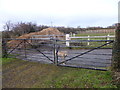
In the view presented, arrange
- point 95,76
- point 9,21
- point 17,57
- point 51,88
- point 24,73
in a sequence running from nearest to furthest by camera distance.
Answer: point 51,88 < point 95,76 < point 24,73 < point 17,57 < point 9,21

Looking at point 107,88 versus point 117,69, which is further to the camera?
point 117,69

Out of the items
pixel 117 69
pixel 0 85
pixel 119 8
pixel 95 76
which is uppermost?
pixel 119 8

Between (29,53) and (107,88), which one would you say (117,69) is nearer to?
(107,88)

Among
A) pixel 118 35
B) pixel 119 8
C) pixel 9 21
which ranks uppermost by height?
pixel 9 21

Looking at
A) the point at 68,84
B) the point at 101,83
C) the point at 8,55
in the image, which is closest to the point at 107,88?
the point at 101,83

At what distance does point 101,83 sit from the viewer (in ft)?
9.26

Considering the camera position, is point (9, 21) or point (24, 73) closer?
point (24, 73)

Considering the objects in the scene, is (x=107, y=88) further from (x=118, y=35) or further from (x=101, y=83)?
(x=118, y=35)

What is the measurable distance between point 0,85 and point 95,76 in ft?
10.6

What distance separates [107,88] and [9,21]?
69.1 ft

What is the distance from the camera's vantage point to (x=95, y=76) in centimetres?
326

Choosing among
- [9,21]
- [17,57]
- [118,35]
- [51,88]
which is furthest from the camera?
[9,21]

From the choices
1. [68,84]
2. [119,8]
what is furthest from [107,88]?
[119,8]

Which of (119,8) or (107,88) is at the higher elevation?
(119,8)
